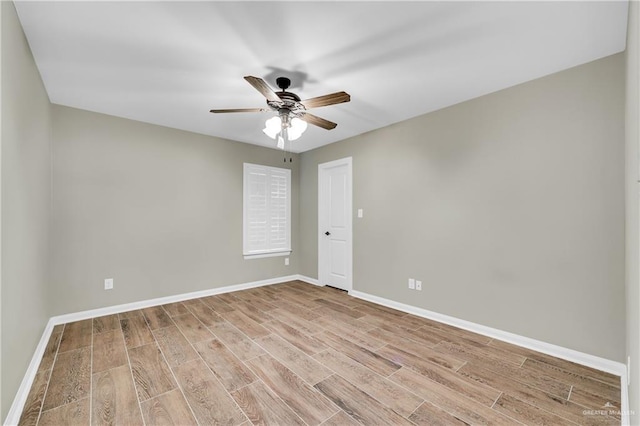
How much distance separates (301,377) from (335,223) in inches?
112

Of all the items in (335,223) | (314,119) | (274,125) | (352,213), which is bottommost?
(335,223)

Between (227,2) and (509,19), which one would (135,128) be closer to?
(227,2)

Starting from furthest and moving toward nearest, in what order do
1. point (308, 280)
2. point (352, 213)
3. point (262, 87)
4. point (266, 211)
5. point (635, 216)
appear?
1. point (308, 280)
2. point (266, 211)
3. point (352, 213)
4. point (262, 87)
5. point (635, 216)

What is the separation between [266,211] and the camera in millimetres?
4996

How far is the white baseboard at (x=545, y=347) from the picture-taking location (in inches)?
79.1

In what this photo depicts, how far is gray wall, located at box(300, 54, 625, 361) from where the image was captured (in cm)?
225

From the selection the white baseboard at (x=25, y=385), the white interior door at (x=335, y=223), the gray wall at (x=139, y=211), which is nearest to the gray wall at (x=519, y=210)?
the white interior door at (x=335, y=223)

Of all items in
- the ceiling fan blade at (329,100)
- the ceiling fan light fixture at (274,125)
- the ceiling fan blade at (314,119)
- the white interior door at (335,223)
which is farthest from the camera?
the white interior door at (335,223)

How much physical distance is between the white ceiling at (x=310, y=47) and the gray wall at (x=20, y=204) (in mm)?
277

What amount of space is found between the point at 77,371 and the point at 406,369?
8.72 ft

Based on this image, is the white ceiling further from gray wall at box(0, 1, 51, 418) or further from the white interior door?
the white interior door

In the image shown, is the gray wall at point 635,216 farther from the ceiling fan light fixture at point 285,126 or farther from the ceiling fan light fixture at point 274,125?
the ceiling fan light fixture at point 274,125

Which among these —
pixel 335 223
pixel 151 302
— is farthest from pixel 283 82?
pixel 151 302

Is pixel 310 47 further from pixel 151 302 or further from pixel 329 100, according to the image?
pixel 151 302
